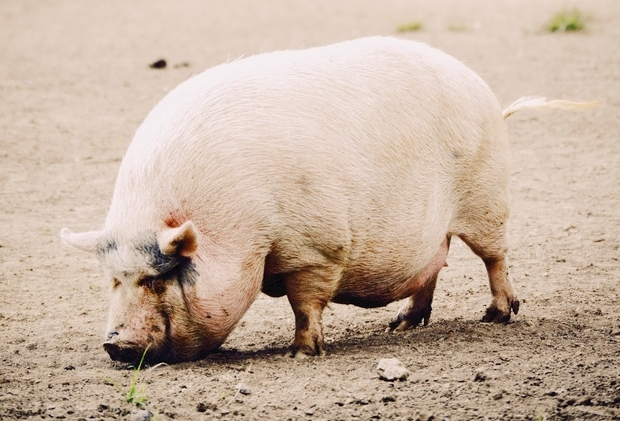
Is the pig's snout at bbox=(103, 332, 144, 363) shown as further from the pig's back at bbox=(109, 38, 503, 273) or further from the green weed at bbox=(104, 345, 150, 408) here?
the pig's back at bbox=(109, 38, 503, 273)

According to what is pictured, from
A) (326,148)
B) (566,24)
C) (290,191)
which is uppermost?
(566,24)

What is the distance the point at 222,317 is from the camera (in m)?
4.74

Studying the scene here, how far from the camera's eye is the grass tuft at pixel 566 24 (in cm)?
1510

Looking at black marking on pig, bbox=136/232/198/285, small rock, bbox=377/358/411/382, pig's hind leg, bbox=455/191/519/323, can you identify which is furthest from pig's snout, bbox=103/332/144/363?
pig's hind leg, bbox=455/191/519/323

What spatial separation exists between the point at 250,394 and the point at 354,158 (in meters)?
1.30

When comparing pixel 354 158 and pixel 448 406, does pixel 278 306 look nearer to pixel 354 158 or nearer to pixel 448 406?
pixel 354 158

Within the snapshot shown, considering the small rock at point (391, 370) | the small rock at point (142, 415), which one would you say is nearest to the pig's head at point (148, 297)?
the small rock at point (142, 415)

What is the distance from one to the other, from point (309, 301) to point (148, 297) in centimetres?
82

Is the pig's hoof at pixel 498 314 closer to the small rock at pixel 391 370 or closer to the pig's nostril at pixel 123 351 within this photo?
the small rock at pixel 391 370

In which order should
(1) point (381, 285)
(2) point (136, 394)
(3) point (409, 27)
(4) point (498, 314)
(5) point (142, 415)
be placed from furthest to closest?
(3) point (409, 27) < (4) point (498, 314) < (1) point (381, 285) < (2) point (136, 394) < (5) point (142, 415)

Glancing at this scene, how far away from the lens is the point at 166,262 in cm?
459

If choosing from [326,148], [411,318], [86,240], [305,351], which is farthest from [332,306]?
[86,240]

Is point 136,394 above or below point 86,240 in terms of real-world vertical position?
below

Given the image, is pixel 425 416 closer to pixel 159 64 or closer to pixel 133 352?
pixel 133 352
